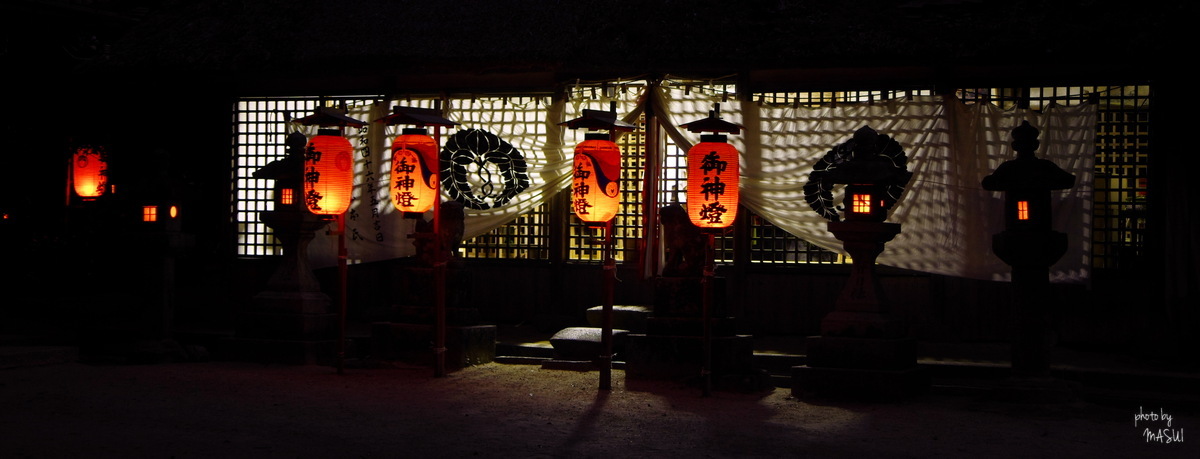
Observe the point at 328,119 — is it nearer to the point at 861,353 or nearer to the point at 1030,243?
the point at 861,353

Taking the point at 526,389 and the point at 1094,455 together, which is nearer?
the point at 1094,455

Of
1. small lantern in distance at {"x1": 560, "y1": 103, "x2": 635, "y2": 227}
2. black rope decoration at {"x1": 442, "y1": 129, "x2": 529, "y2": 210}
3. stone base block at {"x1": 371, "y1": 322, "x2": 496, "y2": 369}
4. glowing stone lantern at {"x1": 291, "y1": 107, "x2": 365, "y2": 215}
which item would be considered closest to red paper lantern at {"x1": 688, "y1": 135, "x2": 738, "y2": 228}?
small lantern in distance at {"x1": 560, "y1": 103, "x2": 635, "y2": 227}

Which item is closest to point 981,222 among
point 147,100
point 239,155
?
point 239,155

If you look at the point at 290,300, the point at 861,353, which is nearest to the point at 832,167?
the point at 861,353

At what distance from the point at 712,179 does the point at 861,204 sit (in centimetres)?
148

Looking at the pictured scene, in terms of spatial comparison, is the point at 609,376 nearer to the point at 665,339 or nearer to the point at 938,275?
the point at 665,339

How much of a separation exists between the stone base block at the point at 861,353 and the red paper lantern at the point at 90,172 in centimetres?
1068

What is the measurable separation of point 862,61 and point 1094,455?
6049 millimetres

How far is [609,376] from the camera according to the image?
11.5m

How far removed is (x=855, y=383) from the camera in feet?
35.8

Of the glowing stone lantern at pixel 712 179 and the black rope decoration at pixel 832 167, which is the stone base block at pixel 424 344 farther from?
the black rope decoration at pixel 832 167

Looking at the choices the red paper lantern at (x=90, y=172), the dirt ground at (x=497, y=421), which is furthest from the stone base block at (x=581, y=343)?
the red paper lantern at (x=90, y=172)

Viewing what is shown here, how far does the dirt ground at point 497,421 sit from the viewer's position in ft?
27.4

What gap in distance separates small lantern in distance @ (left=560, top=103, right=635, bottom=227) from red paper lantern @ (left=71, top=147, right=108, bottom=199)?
8258mm
